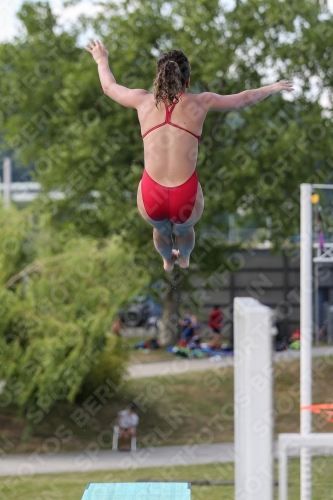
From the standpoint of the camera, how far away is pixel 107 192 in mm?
20781

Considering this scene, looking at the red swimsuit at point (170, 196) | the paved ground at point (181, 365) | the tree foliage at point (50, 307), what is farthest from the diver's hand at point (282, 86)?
the paved ground at point (181, 365)

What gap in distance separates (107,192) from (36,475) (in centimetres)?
877

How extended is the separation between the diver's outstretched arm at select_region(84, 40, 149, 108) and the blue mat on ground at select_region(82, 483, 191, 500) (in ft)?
10.3

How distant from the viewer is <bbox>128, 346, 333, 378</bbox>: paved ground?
60.2 ft

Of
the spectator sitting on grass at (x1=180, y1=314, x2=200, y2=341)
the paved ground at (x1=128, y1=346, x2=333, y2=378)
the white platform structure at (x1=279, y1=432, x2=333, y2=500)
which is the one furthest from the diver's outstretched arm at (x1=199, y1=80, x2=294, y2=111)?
the spectator sitting on grass at (x1=180, y1=314, x2=200, y2=341)

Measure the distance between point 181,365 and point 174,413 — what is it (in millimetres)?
2602

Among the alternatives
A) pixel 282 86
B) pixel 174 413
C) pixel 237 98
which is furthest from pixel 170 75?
pixel 174 413

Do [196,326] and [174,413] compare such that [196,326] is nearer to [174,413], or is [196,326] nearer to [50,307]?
[174,413]

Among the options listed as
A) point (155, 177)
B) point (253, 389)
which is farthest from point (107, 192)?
point (253, 389)

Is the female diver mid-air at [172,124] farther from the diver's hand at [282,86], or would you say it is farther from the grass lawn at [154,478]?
the grass lawn at [154,478]

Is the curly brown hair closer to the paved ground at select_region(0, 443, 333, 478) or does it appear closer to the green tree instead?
the paved ground at select_region(0, 443, 333, 478)

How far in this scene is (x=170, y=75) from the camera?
3932 mm

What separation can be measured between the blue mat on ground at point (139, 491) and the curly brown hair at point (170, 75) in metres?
3.28

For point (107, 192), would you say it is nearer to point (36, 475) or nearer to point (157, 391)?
point (157, 391)
